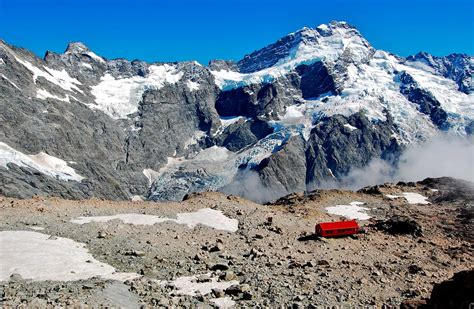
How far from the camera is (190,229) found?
39844mm

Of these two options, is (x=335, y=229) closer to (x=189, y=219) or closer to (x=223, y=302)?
(x=189, y=219)

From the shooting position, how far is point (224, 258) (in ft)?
104

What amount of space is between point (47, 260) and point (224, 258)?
11.1 metres

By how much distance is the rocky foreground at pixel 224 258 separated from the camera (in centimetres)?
2319

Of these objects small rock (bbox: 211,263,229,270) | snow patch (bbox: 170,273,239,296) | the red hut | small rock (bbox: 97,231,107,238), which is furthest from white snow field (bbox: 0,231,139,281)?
the red hut

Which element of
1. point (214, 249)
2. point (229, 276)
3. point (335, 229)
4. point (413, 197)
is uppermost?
point (413, 197)

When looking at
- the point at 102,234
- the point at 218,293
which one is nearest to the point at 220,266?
the point at 218,293

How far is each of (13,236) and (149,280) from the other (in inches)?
456

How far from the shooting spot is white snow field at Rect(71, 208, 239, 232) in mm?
39625

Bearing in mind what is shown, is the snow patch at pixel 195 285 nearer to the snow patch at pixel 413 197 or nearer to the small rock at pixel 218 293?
the small rock at pixel 218 293

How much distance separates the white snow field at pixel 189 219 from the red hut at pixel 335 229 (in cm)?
745

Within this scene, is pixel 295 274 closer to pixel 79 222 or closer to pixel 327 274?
pixel 327 274

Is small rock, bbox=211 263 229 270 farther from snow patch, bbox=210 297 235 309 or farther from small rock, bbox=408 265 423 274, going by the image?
small rock, bbox=408 265 423 274

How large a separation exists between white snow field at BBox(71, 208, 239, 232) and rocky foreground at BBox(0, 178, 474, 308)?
0.16 m
